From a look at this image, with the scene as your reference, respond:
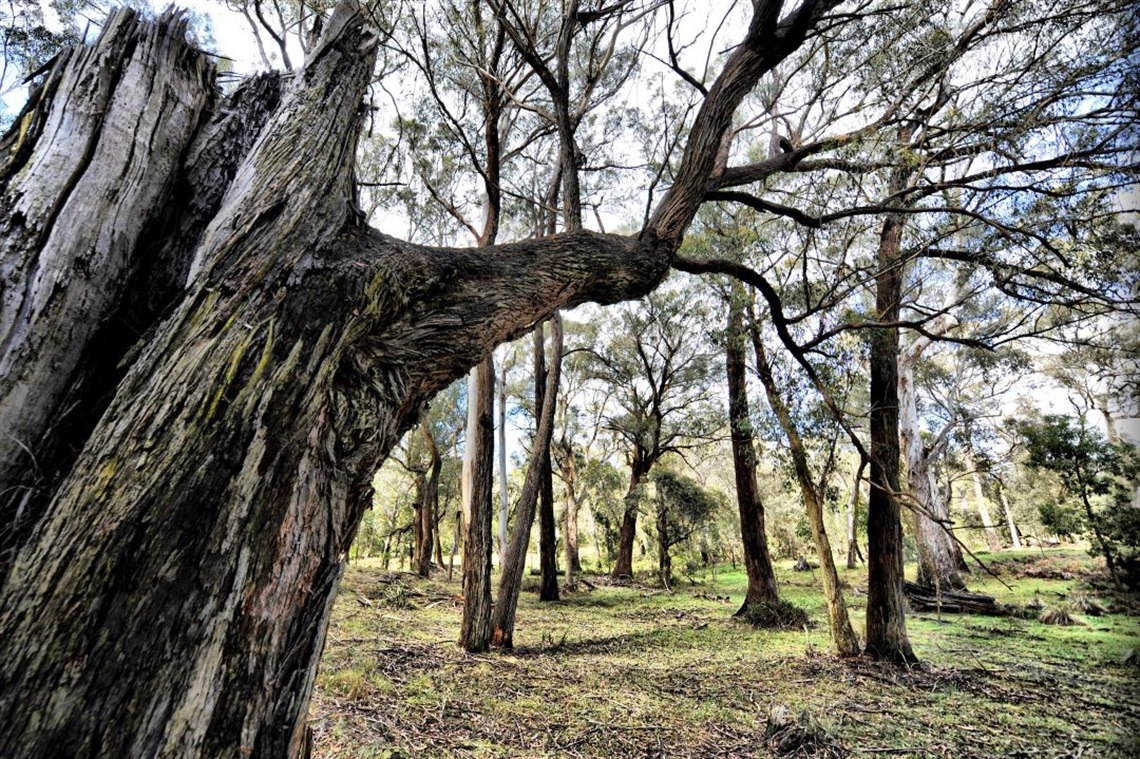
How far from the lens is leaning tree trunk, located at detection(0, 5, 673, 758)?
93 cm

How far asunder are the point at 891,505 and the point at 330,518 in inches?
215

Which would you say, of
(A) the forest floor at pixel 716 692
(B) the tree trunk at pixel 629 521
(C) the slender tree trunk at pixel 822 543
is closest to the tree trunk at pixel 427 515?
(B) the tree trunk at pixel 629 521

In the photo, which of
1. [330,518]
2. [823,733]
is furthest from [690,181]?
[823,733]

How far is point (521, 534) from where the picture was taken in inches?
223

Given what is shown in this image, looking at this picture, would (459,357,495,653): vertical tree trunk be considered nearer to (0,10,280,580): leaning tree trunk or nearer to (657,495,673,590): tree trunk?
(0,10,280,580): leaning tree trunk

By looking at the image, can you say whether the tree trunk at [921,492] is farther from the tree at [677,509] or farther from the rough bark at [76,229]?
the rough bark at [76,229]

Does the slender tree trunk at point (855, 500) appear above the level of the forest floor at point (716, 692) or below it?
above

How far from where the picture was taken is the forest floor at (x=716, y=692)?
9.38 ft

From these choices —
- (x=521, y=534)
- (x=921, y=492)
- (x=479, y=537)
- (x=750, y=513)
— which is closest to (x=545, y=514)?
(x=750, y=513)

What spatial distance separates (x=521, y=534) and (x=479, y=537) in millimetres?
456

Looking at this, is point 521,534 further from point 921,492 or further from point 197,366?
point 921,492

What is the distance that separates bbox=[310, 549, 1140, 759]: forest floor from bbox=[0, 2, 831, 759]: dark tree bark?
1.59m

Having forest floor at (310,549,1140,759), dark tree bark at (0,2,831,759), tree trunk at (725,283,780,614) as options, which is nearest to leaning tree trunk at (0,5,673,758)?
dark tree bark at (0,2,831,759)

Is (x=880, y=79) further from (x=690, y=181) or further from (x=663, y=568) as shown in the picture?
(x=663, y=568)
